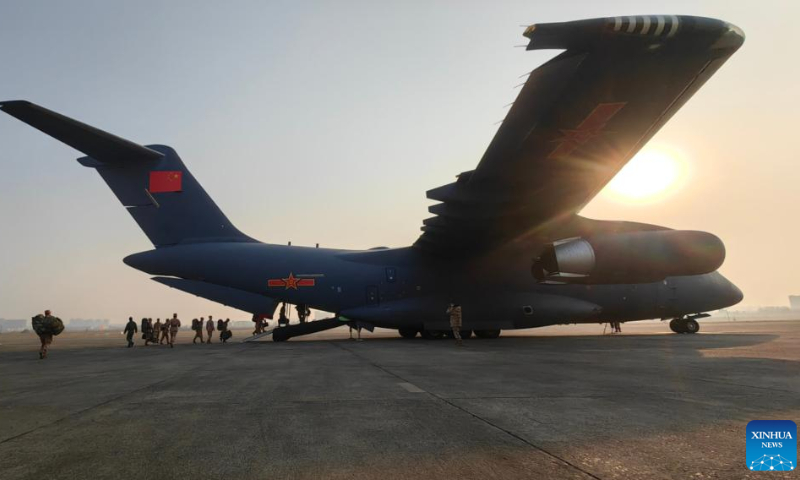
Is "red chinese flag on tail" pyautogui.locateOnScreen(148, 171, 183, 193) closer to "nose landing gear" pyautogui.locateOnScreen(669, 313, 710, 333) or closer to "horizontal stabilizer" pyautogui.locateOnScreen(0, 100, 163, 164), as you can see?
"horizontal stabilizer" pyautogui.locateOnScreen(0, 100, 163, 164)

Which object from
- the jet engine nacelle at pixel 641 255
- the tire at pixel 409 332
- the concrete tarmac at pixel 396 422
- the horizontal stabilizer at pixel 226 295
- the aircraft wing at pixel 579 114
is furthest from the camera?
the tire at pixel 409 332

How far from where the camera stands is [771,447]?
285 centimetres

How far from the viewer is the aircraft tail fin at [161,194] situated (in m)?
15.7

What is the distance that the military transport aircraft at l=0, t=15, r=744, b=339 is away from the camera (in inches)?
311

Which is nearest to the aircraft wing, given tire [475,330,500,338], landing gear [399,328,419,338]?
tire [475,330,500,338]

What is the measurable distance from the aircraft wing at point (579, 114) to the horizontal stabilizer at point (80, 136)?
1062 centimetres

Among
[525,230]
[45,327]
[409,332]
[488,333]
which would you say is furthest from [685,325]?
[45,327]

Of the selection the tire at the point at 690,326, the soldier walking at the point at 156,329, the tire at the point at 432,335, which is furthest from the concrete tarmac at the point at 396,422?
the tire at the point at 690,326

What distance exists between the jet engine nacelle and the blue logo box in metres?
8.81

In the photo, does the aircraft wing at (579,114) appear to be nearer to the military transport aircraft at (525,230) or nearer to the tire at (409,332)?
the military transport aircraft at (525,230)

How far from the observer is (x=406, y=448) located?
9.79 ft

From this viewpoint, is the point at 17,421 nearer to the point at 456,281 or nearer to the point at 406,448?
the point at 406,448

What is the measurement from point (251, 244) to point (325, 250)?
2.85 m

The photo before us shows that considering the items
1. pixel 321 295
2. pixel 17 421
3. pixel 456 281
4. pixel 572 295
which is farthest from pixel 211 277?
pixel 572 295
